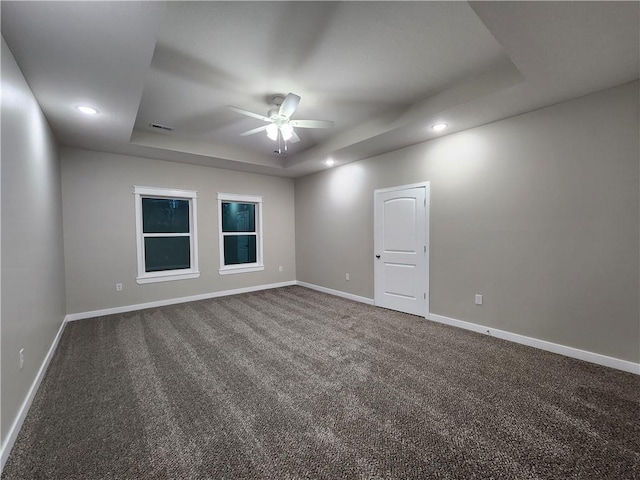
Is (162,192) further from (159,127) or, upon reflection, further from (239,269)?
(239,269)

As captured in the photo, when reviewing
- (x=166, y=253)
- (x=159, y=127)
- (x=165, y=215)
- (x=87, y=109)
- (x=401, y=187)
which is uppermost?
(x=159, y=127)

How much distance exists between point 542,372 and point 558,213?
5.06ft

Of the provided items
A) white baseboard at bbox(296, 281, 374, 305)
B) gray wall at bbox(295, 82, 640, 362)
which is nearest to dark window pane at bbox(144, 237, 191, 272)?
white baseboard at bbox(296, 281, 374, 305)

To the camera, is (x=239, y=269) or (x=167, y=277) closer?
(x=167, y=277)

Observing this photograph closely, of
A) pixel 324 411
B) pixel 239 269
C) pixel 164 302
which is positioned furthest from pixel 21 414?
pixel 239 269

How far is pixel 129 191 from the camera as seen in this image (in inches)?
167

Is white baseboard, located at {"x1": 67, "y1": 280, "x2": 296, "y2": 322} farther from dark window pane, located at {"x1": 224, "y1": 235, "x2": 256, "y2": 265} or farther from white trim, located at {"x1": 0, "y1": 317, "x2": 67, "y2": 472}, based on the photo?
white trim, located at {"x1": 0, "y1": 317, "x2": 67, "y2": 472}

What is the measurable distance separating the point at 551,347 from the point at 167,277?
539cm

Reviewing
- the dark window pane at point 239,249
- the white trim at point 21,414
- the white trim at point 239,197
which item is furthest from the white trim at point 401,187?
the white trim at point 21,414

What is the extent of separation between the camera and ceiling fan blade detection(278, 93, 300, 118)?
2.56 metres

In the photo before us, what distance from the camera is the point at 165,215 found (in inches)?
187

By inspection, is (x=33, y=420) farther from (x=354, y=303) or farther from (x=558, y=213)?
(x=558, y=213)

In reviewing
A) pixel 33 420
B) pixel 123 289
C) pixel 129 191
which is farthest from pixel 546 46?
pixel 123 289

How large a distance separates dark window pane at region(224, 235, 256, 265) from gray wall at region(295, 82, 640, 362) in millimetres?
3185
